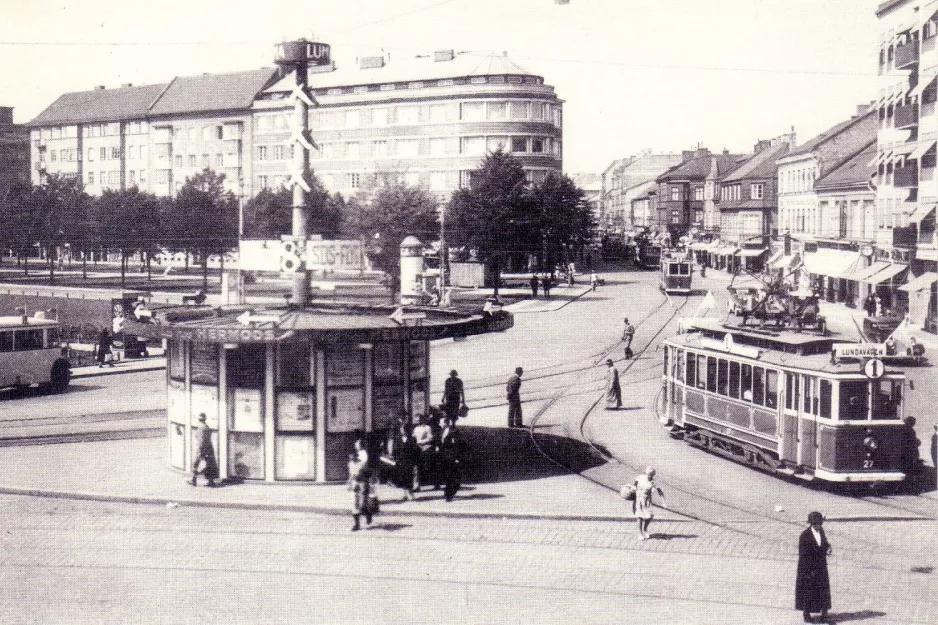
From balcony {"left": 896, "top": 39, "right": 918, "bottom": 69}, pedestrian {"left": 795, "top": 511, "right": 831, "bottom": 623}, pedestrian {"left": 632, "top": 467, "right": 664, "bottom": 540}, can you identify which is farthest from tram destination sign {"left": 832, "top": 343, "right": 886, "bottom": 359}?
balcony {"left": 896, "top": 39, "right": 918, "bottom": 69}

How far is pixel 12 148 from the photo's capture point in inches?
4889

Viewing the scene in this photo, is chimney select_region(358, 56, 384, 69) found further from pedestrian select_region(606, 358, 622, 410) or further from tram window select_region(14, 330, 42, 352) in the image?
pedestrian select_region(606, 358, 622, 410)

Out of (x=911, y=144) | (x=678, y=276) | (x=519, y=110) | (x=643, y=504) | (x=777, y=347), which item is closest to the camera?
(x=643, y=504)

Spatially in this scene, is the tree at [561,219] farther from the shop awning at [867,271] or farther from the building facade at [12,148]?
the building facade at [12,148]

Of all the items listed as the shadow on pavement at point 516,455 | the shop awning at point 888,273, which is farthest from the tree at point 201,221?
the shadow on pavement at point 516,455

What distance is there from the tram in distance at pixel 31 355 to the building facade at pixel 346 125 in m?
47.5

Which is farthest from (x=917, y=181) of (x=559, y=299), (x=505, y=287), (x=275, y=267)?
(x=275, y=267)

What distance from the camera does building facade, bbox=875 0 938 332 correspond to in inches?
1829

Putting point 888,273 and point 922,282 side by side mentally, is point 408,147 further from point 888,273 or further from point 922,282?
point 922,282

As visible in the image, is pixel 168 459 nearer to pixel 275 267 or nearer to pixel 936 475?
pixel 275 267

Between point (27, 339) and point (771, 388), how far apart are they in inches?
852

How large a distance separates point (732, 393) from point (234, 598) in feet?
39.4

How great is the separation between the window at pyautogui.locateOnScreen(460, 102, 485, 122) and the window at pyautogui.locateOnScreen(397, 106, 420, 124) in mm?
4114

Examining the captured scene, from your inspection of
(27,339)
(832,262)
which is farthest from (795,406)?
(832,262)
